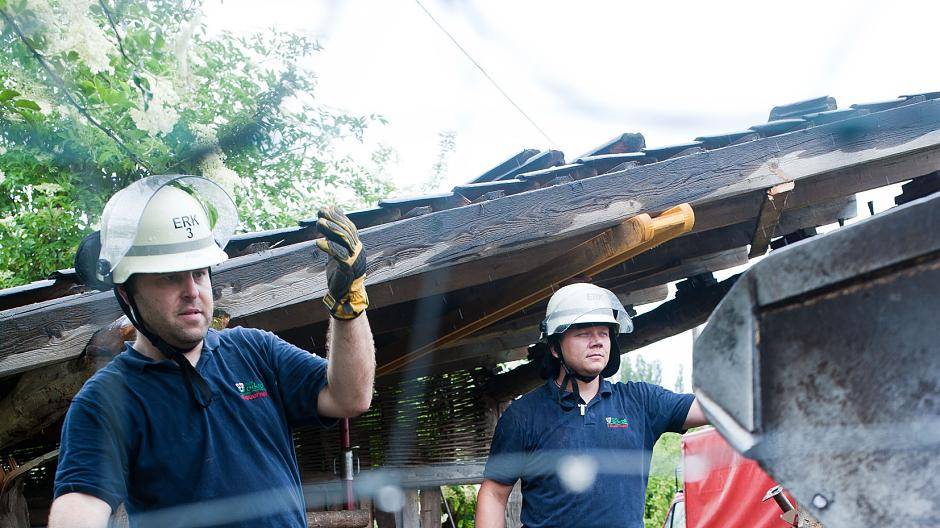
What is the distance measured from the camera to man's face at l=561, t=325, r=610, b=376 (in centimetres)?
389

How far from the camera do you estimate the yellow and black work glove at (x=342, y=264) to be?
2.38 metres

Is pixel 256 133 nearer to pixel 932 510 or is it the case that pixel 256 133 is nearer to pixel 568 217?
pixel 568 217

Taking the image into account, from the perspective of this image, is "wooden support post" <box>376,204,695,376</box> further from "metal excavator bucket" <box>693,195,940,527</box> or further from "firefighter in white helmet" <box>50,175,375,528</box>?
"metal excavator bucket" <box>693,195,940,527</box>

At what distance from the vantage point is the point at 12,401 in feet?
12.3

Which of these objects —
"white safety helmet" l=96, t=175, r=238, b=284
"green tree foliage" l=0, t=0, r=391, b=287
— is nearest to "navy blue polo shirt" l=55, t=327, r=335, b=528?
"white safety helmet" l=96, t=175, r=238, b=284

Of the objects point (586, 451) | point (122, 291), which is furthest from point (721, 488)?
point (122, 291)

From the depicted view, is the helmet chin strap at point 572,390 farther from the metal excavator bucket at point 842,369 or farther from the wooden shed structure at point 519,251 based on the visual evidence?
the metal excavator bucket at point 842,369

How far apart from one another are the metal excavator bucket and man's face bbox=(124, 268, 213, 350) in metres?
1.83

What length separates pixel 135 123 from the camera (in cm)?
857

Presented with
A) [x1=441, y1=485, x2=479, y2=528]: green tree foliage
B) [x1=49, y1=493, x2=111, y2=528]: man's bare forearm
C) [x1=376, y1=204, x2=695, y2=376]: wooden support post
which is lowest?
[x1=441, y1=485, x2=479, y2=528]: green tree foliage

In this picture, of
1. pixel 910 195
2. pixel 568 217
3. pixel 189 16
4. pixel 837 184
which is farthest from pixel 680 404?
pixel 189 16

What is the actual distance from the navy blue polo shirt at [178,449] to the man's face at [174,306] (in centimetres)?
10

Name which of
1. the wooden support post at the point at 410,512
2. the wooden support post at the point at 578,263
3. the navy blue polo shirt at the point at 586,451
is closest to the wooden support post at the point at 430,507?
the wooden support post at the point at 410,512

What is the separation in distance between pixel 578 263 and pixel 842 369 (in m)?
3.43
